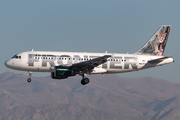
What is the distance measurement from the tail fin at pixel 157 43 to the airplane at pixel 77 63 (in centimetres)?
254

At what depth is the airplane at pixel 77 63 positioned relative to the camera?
192ft

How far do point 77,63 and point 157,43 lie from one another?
19860mm

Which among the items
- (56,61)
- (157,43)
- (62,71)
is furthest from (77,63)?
(157,43)

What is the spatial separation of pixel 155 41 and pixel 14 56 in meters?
29.2

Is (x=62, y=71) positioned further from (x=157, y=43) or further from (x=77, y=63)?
(x=157, y=43)

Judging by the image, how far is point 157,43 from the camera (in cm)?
6888

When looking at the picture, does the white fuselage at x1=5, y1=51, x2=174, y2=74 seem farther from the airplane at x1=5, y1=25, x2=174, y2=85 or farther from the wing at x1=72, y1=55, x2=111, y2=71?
the wing at x1=72, y1=55, x2=111, y2=71

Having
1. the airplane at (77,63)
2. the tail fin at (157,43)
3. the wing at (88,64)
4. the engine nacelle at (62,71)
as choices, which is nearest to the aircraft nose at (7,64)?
the airplane at (77,63)

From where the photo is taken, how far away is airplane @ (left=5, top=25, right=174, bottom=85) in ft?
192

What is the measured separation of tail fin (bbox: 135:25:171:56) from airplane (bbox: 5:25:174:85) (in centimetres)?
254

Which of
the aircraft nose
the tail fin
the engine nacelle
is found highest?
the tail fin

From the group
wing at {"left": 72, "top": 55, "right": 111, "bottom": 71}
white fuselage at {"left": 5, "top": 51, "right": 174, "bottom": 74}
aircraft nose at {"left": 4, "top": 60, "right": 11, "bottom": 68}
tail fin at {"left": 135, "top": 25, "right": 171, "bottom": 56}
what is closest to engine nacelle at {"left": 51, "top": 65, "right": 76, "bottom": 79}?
wing at {"left": 72, "top": 55, "right": 111, "bottom": 71}

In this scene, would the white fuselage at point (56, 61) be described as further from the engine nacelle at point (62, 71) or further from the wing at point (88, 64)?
the engine nacelle at point (62, 71)

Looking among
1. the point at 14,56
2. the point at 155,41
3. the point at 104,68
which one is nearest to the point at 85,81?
the point at 104,68
